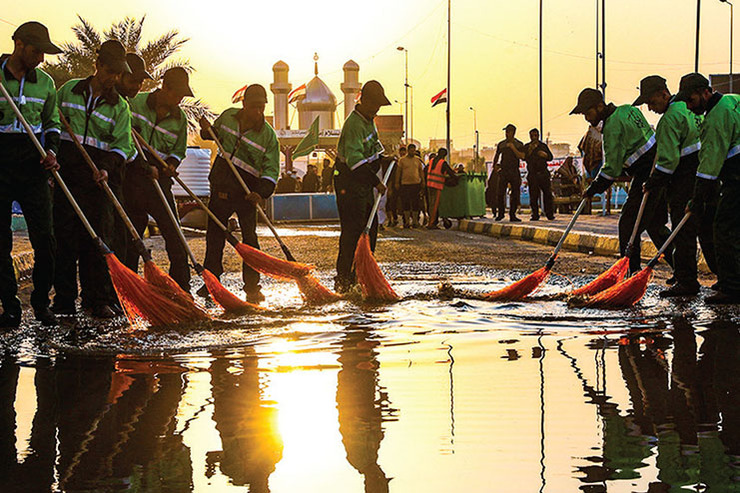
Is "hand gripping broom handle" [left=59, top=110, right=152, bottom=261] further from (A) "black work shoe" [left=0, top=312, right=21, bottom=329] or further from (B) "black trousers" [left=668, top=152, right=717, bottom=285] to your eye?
(B) "black trousers" [left=668, top=152, right=717, bottom=285]

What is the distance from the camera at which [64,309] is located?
7.77 meters

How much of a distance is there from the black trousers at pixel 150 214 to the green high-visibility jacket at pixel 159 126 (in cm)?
29

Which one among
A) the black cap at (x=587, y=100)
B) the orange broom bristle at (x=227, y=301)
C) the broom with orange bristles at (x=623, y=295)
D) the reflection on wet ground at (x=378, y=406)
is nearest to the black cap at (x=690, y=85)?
the black cap at (x=587, y=100)

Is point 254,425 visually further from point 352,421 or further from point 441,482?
point 441,482

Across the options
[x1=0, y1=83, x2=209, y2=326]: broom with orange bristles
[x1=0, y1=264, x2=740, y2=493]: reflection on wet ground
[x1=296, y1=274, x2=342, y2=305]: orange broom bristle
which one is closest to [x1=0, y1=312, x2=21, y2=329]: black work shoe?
[x1=0, y1=264, x2=740, y2=493]: reflection on wet ground

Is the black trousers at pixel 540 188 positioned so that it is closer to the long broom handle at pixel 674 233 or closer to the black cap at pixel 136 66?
the long broom handle at pixel 674 233

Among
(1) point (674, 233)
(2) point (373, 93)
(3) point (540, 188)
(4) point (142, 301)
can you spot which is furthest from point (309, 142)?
(4) point (142, 301)

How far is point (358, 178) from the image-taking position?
9.42m

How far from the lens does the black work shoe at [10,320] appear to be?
689 cm

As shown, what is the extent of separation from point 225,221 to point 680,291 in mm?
3743

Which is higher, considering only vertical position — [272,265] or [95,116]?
[95,116]

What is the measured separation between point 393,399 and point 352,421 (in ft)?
1.38

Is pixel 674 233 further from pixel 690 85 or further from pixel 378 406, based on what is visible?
pixel 378 406

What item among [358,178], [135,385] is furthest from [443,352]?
[358,178]
